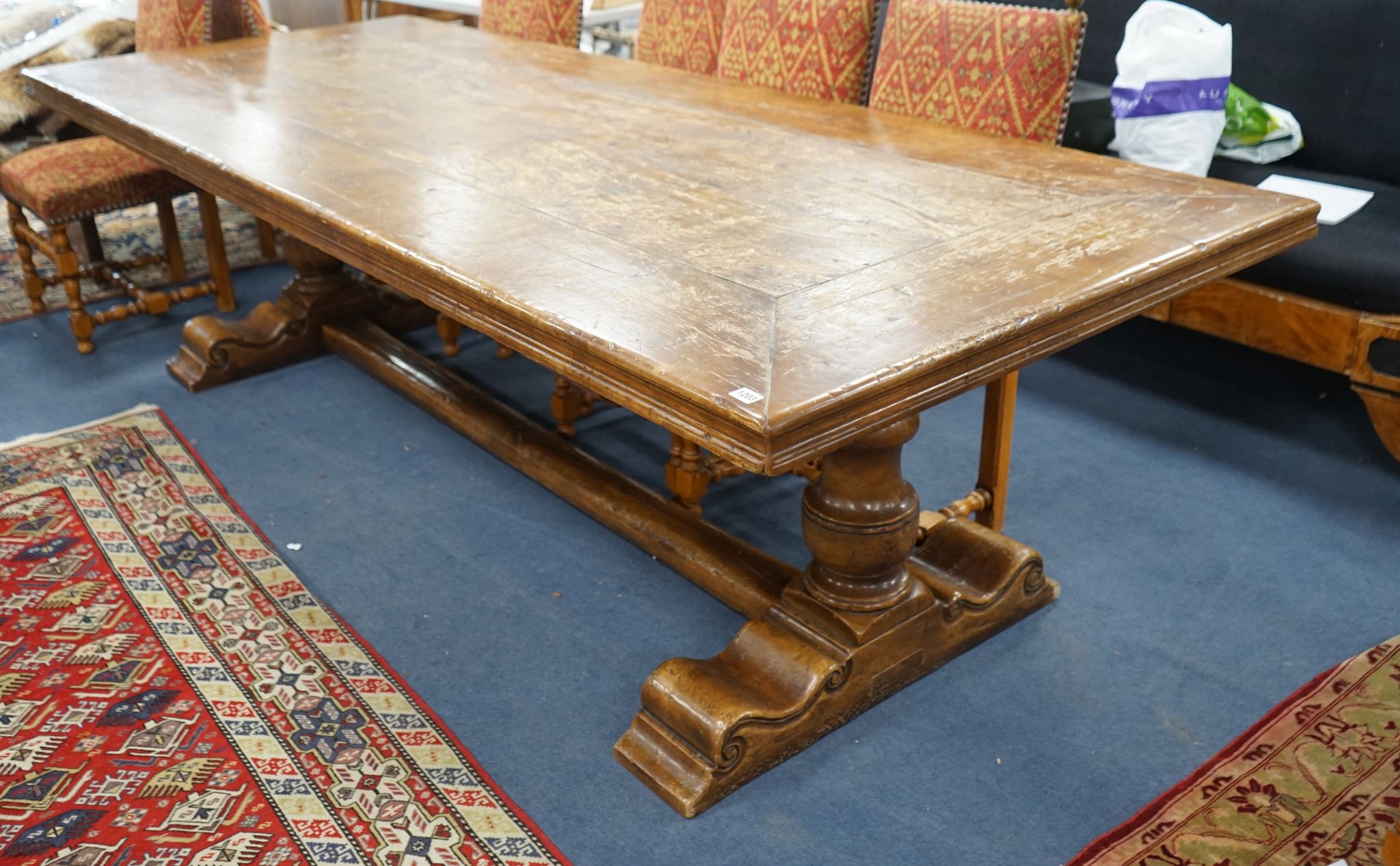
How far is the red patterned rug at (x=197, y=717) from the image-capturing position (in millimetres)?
1726

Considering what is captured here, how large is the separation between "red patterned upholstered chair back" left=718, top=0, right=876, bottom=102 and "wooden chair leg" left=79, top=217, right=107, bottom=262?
7.03 feet

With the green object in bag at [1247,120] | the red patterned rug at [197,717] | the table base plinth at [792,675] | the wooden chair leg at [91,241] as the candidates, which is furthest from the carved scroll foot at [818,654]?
the wooden chair leg at [91,241]

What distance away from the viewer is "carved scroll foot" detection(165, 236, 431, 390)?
3.18 meters

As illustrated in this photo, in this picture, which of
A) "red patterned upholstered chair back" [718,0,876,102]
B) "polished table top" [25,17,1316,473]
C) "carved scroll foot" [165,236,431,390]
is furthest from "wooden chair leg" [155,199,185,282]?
"red patterned upholstered chair back" [718,0,876,102]

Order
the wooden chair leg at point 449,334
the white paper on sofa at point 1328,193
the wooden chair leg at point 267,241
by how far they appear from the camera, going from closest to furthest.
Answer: the white paper on sofa at point 1328,193, the wooden chair leg at point 449,334, the wooden chair leg at point 267,241

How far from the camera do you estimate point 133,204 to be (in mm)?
3461

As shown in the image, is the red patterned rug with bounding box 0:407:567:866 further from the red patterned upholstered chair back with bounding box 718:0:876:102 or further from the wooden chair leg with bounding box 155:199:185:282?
the red patterned upholstered chair back with bounding box 718:0:876:102

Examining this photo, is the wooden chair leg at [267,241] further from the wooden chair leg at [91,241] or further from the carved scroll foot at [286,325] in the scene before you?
the carved scroll foot at [286,325]

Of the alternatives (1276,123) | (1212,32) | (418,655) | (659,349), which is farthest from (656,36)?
(659,349)

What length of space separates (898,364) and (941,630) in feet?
2.67

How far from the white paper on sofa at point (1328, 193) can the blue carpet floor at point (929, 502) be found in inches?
18.7

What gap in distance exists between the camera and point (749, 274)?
1.65m

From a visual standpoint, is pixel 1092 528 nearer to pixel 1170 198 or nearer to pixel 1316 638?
pixel 1316 638

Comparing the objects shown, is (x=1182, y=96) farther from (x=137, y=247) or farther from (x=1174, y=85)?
(x=137, y=247)
